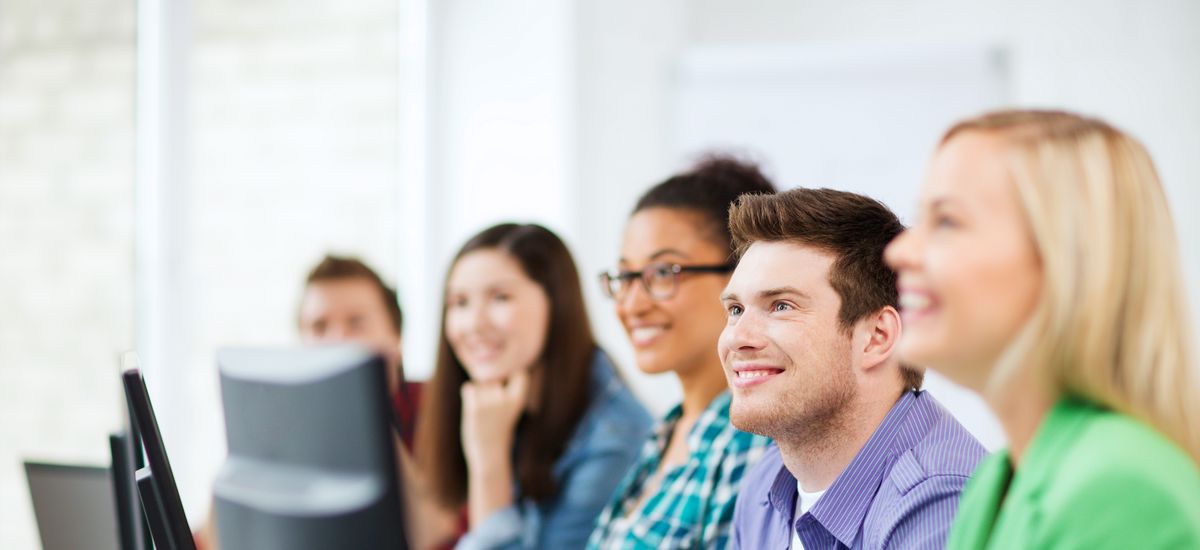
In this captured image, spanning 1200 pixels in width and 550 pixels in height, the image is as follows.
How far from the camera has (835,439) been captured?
1257mm

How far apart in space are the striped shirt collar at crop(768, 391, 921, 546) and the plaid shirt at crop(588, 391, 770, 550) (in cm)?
36

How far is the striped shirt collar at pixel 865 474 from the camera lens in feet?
3.96

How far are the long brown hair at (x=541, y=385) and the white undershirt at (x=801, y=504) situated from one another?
0.93 metres

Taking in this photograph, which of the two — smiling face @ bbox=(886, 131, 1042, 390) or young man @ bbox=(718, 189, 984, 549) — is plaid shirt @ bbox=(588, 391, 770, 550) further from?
smiling face @ bbox=(886, 131, 1042, 390)

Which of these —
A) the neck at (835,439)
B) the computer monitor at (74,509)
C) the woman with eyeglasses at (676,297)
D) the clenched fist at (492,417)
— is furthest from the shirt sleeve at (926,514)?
the clenched fist at (492,417)

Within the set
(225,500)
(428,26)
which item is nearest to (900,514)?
(225,500)

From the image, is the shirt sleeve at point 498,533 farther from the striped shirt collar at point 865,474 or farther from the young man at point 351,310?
the striped shirt collar at point 865,474

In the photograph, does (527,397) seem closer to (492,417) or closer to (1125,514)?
(492,417)

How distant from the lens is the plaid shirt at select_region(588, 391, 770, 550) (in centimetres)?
160

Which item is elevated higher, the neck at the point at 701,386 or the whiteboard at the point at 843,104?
the whiteboard at the point at 843,104

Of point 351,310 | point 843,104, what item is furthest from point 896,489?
point 843,104

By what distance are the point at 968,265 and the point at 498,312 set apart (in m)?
1.62

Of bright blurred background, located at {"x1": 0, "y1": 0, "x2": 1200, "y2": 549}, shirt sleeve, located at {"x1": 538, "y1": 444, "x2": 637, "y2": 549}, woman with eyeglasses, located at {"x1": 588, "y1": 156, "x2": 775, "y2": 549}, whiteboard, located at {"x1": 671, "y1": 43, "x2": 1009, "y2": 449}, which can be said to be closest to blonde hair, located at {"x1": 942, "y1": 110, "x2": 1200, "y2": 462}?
woman with eyeglasses, located at {"x1": 588, "y1": 156, "x2": 775, "y2": 549}

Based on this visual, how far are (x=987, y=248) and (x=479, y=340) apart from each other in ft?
5.44
